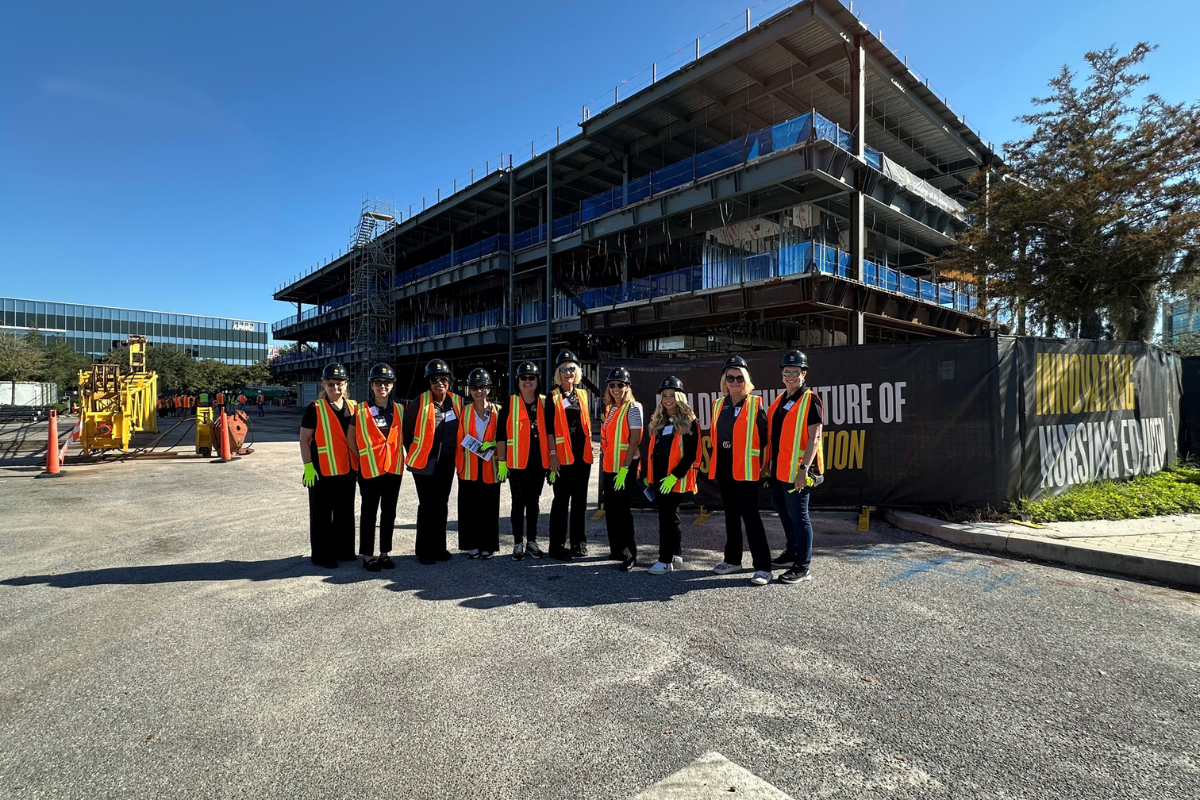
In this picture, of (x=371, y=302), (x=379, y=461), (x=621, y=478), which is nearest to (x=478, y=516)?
(x=379, y=461)

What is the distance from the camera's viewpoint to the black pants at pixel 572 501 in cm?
561

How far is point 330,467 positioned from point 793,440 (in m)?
4.16

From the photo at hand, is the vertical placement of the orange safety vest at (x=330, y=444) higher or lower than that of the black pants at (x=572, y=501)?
higher

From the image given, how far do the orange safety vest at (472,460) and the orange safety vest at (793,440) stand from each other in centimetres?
267

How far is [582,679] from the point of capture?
328 centimetres

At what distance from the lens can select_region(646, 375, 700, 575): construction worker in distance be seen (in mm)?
5168

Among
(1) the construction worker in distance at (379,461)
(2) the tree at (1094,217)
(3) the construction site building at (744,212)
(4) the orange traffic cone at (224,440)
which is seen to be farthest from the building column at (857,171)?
(4) the orange traffic cone at (224,440)

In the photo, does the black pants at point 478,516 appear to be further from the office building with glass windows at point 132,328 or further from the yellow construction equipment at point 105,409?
the office building with glass windows at point 132,328

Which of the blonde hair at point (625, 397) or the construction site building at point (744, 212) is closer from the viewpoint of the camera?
the blonde hair at point (625, 397)

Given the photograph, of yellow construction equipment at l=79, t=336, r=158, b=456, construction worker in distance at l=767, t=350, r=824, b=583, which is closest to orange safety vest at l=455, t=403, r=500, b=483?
construction worker in distance at l=767, t=350, r=824, b=583

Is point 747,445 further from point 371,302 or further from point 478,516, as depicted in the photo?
point 371,302

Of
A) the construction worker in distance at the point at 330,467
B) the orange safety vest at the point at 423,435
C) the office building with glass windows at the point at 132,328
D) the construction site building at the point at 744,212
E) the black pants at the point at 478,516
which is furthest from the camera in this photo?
the office building with glass windows at the point at 132,328

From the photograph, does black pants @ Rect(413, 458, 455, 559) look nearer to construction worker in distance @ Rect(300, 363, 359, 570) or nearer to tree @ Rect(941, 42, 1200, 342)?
construction worker in distance @ Rect(300, 363, 359, 570)

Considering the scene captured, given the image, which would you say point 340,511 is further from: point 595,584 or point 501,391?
point 501,391
